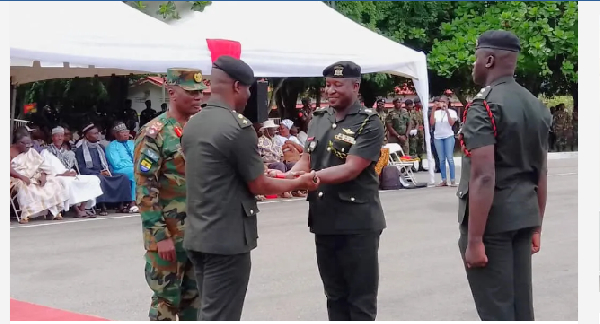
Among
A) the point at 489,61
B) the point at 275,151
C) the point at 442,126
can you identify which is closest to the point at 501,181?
the point at 489,61

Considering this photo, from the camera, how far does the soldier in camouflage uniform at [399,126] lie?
15.6 meters

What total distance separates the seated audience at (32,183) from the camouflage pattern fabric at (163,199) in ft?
20.0

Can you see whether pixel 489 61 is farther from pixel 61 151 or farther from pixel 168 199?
pixel 61 151

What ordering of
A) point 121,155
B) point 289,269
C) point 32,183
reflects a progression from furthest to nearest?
point 121,155, point 32,183, point 289,269

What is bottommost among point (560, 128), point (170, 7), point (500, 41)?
point (560, 128)

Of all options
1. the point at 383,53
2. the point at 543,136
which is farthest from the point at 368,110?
the point at 383,53

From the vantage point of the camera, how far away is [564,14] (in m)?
20.6

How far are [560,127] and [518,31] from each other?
20.7ft

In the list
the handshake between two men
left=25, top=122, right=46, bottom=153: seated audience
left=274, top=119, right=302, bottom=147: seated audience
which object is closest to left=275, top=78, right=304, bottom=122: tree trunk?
left=274, top=119, right=302, bottom=147: seated audience

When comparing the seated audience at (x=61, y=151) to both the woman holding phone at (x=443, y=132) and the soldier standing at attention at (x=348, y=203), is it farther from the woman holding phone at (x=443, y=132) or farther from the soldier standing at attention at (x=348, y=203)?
the soldier standing at attention at (x=348, y=203)

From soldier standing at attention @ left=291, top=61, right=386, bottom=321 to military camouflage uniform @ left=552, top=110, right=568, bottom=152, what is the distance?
2259 cm

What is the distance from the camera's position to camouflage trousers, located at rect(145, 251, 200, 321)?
432cm

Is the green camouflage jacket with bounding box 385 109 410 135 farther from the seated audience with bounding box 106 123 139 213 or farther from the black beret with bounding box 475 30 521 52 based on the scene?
the black beret with bounding box 475 30 521 52

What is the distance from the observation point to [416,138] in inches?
658
